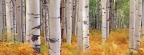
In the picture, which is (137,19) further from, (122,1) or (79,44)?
(122,1)

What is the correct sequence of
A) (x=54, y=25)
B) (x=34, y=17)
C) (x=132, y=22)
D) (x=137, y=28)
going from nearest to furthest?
1. (x=54, y=25)
2. (x=34, y=17)
3. (x=132, y=22)
4. (x=137, y=28)

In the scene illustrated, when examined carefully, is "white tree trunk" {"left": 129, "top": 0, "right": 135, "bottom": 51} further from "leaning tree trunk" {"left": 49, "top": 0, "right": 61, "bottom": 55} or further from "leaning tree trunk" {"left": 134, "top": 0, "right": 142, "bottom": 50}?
"leaning tree trunk" {"left": 49, "top": 0, "right": 61, "bottom": 55}

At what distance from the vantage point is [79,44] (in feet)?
34.6

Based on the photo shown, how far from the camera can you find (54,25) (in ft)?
15.1

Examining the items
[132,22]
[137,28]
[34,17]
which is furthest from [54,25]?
[137,28]

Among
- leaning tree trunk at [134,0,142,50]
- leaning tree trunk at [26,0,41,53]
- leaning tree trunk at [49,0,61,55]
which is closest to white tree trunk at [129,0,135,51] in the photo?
leaning tree trunk at [134,0,142,50]

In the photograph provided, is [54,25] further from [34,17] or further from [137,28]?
[137,28]

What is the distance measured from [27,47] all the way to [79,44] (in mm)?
3119

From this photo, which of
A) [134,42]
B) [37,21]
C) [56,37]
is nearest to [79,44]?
[134,42]

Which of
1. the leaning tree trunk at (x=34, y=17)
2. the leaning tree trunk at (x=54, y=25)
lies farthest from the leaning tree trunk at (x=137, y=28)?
the leaning tree trunk at (x=54, y=25)

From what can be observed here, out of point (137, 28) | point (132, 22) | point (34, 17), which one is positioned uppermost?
point (34, 17)

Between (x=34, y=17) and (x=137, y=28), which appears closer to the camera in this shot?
(x=34, y=17)

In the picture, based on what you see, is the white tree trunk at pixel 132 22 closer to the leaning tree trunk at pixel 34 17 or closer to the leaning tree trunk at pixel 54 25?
the leaning tree trunk at pixel 34 17

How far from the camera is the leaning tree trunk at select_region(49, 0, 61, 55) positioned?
457 cm
